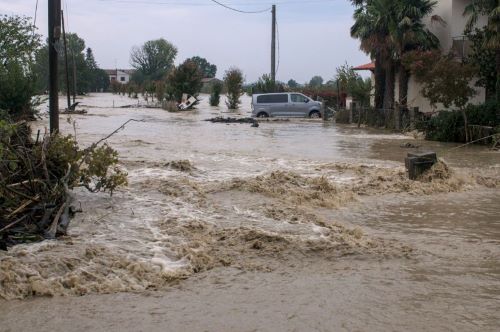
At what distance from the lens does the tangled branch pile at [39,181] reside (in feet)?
22.8

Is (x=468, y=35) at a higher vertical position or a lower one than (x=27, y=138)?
higher

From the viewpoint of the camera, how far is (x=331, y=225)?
27.6ft

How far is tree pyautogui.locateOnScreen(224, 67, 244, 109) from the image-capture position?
165ft

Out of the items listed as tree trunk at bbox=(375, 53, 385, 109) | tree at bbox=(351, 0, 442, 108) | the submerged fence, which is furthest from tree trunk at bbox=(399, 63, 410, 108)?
tree trunk at bbox=(375, 53, 385, 109)

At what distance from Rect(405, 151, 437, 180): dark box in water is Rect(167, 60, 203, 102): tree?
40.4 m

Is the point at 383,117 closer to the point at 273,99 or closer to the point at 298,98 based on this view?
the point at 298,98

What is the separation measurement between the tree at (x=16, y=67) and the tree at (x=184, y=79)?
78.2 ft

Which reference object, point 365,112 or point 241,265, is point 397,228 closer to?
point 241,265

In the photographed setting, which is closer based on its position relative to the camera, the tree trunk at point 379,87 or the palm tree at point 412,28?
the palm tree at point 412,28

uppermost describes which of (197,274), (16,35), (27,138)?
(16,35)

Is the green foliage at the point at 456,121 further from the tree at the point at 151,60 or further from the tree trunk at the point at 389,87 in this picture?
the tree at the point at 151,60

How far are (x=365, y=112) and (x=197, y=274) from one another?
27399 millimetres

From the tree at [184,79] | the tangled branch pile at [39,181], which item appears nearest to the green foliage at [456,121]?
the tangled branch pile at [39,181]

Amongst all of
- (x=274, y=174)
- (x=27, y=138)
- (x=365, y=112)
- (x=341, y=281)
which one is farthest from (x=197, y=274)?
(x=365, y=112)
